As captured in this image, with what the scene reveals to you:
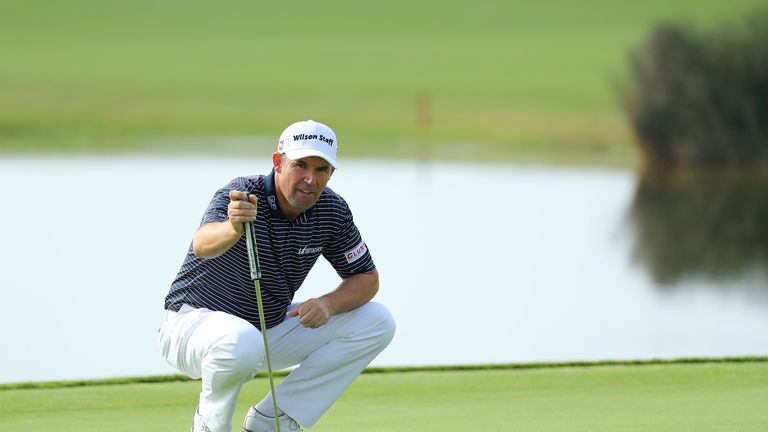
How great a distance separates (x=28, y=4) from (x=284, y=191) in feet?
117

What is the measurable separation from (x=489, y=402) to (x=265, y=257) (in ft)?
3.60

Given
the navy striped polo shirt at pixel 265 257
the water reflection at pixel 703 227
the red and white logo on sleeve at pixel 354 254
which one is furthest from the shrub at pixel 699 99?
the navy striped polo shirt at pixel 265 257

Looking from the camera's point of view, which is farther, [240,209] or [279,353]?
[279,353]

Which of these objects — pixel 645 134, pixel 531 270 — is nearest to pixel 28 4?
pixel 645 134

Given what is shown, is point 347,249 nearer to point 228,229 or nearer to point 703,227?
point 228,229

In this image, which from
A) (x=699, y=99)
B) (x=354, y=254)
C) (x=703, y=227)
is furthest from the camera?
(x=699, y=99)

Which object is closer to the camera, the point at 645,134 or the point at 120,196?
the point at 120,196

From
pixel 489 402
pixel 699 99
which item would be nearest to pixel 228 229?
pixel 489 402

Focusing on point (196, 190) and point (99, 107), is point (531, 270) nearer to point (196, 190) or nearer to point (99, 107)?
point (196, 190)

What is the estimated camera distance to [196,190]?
13.8 meters

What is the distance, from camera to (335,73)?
29.9 meters

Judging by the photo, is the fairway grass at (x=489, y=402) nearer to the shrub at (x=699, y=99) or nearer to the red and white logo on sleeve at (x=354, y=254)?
the red and white logo on sleeve at (x=354, y=254)

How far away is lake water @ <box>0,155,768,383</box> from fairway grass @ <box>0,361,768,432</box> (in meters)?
1.78

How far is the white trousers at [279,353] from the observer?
3.18 m
